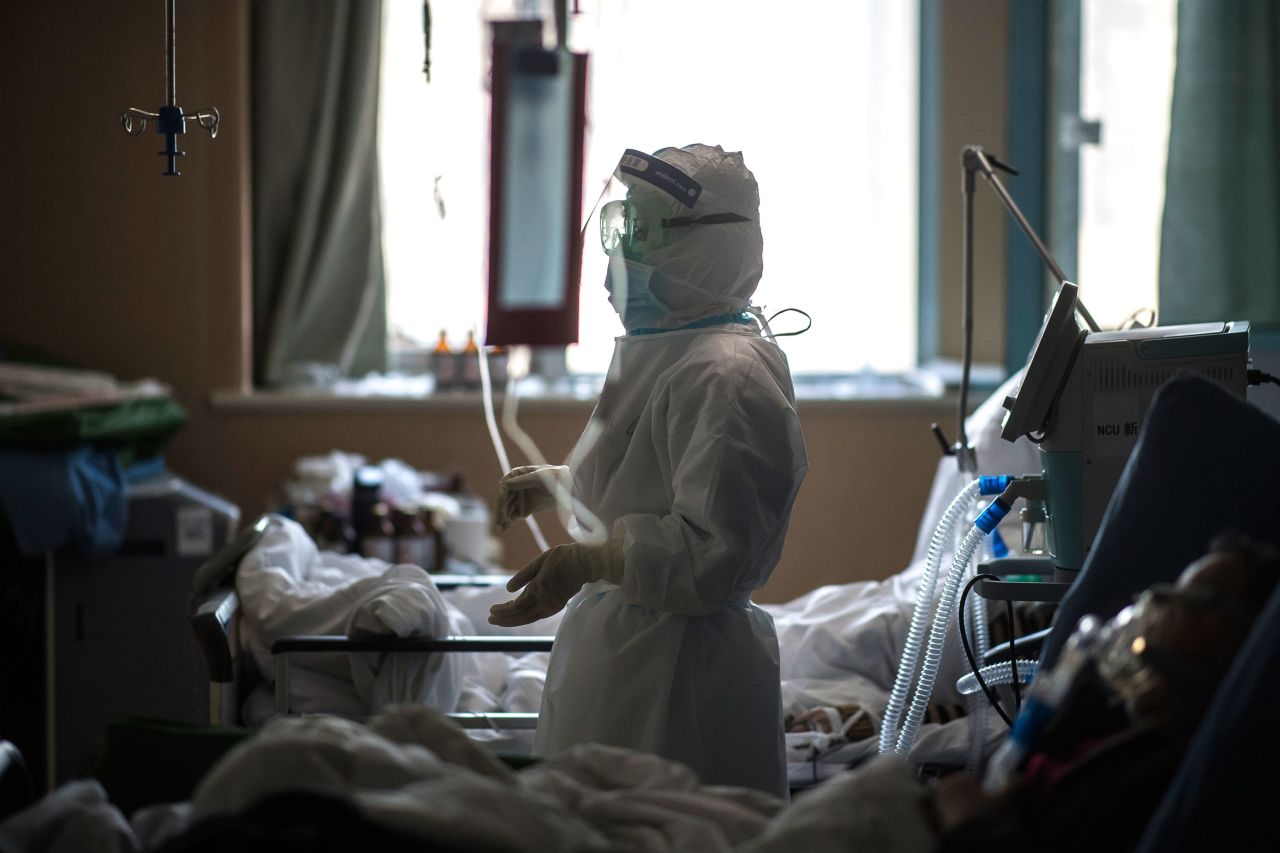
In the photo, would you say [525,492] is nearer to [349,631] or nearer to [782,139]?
[349,631]

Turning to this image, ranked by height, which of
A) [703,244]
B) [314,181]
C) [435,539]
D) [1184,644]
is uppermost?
[314,181]

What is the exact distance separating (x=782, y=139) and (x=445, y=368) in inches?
54.1

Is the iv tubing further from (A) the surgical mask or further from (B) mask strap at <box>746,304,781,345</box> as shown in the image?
(B) mask strap at <box>746,304,781,345</box>

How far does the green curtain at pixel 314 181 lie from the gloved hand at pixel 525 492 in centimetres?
230

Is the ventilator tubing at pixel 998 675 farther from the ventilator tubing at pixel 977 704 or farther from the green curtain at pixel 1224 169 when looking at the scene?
the green curtain at pixel 1224 169

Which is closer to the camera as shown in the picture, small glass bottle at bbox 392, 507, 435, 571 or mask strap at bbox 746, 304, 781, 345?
mask strap at bbox 746, 304, 781, 345

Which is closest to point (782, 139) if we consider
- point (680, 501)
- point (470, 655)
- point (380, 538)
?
point (380, 538)

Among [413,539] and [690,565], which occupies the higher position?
[690,565]

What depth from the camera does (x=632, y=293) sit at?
2.10 m

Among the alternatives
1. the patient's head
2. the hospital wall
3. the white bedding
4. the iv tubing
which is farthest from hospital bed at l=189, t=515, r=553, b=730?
the hospital wall

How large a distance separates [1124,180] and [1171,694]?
352 centimetres

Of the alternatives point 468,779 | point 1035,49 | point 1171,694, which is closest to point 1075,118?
point 1035,49

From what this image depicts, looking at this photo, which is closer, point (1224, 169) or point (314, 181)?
point (1224, 169)

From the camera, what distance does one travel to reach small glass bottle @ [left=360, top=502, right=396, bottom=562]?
11.3 ft
